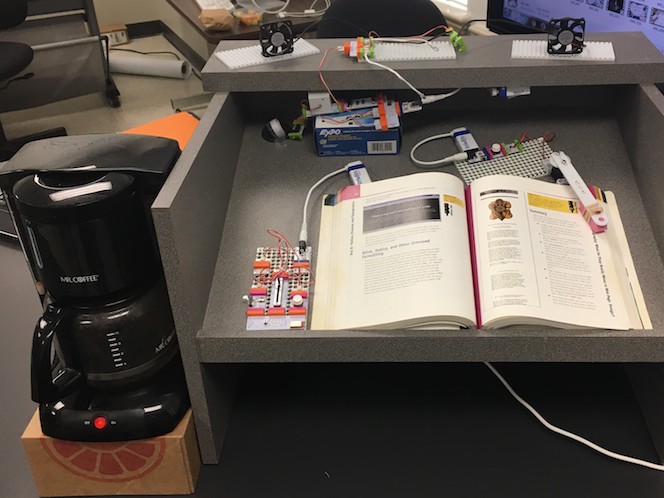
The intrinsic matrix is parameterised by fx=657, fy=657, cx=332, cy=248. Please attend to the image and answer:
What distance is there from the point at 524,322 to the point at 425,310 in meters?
0.14

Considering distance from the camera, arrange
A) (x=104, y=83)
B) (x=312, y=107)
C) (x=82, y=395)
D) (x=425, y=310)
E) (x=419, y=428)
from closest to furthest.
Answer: (x=425, y=310) → (x=82, y=395) → (x=419, y=428) → (x=312, y=107) → (x=104, y=83)

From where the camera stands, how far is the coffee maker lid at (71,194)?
2.77 ft

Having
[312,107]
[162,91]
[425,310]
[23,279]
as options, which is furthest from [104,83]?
[425,310]

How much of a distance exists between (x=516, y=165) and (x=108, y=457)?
2.77 feet

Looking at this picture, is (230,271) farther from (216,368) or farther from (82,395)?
(82,395)

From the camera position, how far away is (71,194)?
2.82ft

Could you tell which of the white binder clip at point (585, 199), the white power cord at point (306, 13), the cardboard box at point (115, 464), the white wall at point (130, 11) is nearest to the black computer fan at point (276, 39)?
the white binder clip at point (585, 199)

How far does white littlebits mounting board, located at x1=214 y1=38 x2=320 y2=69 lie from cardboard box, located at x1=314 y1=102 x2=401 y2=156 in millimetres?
127

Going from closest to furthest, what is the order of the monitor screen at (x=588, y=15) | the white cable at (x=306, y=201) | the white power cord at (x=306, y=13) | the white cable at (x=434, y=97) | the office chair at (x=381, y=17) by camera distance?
1. the white cable at (x=306, y=201)
2. the white cable at (x=434, y=97)
3. the monitor screen at (x=588, y=15)
4. the office chair at (x=381, y=17)
5. the white power cord at (x=306, y=13)

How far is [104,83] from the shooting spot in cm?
311

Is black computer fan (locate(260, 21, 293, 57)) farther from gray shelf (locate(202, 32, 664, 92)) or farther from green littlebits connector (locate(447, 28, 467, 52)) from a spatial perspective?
green littlebits connector (locate(447, 28, 467, 52))

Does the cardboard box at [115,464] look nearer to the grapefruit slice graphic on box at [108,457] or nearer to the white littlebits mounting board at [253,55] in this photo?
the grapefruit slice graphic on box at [108,457]

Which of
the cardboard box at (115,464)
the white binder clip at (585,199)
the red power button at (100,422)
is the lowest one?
the cardboard box at (115,464)

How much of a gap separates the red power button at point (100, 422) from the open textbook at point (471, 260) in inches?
13.7
